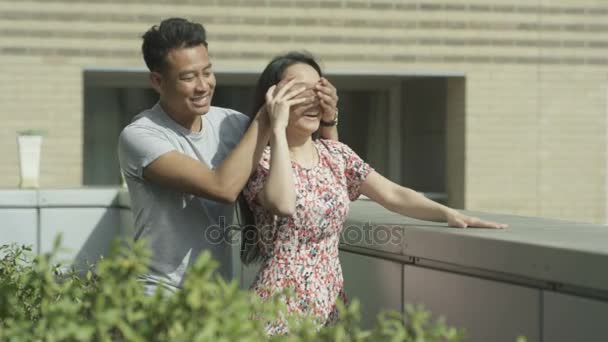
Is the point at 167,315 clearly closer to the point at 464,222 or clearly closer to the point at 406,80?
the point at 464,222

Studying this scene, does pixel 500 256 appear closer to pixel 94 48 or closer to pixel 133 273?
pixel 133 273

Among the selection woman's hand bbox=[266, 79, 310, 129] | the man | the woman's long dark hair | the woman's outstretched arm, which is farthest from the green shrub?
the woman's outstretched arm

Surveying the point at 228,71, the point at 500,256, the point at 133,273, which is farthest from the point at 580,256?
the point at 228,71

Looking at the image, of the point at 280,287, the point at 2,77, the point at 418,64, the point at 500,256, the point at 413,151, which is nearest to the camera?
the point at 500,256

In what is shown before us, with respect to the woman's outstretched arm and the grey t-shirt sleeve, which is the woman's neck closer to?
the woman's outstretched arm

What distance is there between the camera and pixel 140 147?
10.7 ft

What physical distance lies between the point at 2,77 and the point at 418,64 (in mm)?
5407

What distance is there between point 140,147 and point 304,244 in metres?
0.64

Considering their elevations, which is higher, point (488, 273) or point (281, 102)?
point (281, 102)

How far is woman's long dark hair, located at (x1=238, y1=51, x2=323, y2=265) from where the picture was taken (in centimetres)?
346

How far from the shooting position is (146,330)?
2.13 meters

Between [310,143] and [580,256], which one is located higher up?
[310,143]

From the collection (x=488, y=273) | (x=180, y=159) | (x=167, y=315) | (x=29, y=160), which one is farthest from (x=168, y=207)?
(x=29, y=160)

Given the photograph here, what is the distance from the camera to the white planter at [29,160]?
10.2 metres
